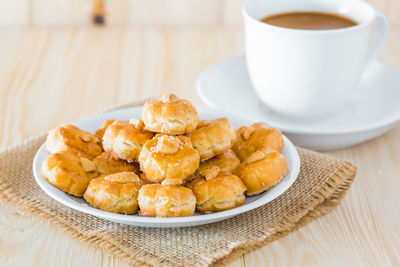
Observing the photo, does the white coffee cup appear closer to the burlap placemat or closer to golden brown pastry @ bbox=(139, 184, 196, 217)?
the burlap placemat

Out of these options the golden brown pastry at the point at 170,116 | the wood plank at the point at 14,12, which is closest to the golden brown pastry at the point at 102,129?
the golden brown pastry at the point at 170,116

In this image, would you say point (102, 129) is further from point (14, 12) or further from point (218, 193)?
point (14, 12)

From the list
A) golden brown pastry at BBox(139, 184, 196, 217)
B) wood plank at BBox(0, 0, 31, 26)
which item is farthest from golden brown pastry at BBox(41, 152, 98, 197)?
wood plank at BBox(0, 0, 31, 26)

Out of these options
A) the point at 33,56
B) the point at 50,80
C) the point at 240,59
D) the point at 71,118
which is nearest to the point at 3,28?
the point at 33,56

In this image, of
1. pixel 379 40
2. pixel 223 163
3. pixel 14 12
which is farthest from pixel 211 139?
pixel 14 12

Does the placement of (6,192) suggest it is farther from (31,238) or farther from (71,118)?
(71,118)

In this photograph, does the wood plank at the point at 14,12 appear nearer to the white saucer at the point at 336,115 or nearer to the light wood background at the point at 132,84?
the light wood background at the point at 132,84

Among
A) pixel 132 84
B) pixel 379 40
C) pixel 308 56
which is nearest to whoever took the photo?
pixel 308 56

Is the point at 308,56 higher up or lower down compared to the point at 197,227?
higher up
